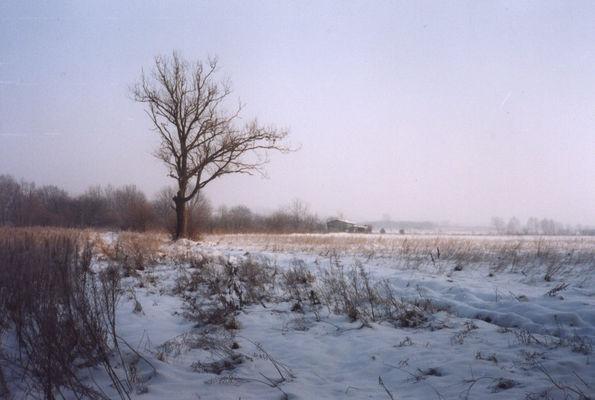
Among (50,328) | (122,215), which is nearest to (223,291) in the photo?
(50,328)

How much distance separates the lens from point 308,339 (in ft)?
15.7

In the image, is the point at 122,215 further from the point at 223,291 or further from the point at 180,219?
the point at 223,291

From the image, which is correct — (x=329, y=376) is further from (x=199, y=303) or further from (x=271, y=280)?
(x=271, y=280)

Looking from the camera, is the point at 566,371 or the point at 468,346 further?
the point at 468,346

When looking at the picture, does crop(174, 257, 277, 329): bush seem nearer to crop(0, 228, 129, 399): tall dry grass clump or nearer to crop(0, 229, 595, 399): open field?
crop(0, 229, 595, 399): open field

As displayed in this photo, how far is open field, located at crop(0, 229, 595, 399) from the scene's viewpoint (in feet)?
10.6

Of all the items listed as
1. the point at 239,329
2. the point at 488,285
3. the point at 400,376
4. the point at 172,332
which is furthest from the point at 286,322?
the point at 488,285

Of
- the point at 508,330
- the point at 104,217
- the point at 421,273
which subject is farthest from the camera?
the point at 104,217

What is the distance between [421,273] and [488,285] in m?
1.83

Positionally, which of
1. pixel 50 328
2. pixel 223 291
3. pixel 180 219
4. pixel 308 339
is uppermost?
pixel 180 219

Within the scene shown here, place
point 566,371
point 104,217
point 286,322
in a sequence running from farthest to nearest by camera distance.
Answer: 1. point 104,217
2. point 286,322
3. point 566,371

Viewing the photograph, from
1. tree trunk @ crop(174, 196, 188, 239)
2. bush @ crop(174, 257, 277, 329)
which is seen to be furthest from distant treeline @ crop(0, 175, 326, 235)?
bush @ crop(174, 257, 277, 329)

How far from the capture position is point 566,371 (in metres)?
3.40

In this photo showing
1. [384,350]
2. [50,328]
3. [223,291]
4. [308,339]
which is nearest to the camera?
[50,328]
